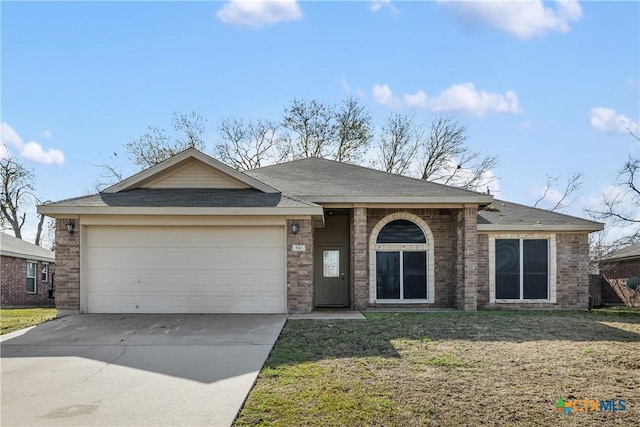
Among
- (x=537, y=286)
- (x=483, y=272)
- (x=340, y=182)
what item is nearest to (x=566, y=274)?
(x=537, y=286)

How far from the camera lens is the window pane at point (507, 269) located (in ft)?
48.7

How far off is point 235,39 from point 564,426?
12.7 m

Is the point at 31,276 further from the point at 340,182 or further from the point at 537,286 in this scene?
the point at 537,286

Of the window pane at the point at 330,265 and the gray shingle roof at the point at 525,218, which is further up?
the gray shingle roof at the point at 525,218

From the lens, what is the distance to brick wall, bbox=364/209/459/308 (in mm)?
14602

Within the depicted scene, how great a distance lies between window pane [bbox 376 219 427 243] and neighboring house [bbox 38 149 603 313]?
0.10 feet

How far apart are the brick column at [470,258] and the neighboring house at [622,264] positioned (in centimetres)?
1179

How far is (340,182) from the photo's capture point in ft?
50.1

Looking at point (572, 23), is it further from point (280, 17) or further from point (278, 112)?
point (278, 112)

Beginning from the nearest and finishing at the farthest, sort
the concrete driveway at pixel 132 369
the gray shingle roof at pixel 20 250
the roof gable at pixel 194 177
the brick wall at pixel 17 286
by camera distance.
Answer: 1. the concrete driveway at pixel 132 369
2. the roof gable at pixel 194 177
3. the gray shingle roof at pixel 20 250
4. the brick wall at pixel 17 286

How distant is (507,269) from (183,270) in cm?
929

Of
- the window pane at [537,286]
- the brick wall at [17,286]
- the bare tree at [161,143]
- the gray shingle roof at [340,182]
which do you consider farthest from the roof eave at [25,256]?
the window pane at [537,286]

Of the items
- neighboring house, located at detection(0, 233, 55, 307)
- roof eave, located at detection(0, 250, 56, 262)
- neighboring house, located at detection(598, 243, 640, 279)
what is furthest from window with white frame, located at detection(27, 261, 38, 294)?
neighboring house, located at detection(598, 243, 640, 279)

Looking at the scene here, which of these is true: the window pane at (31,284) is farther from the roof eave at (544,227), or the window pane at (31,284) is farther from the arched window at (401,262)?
the roof eave at (544,227)
